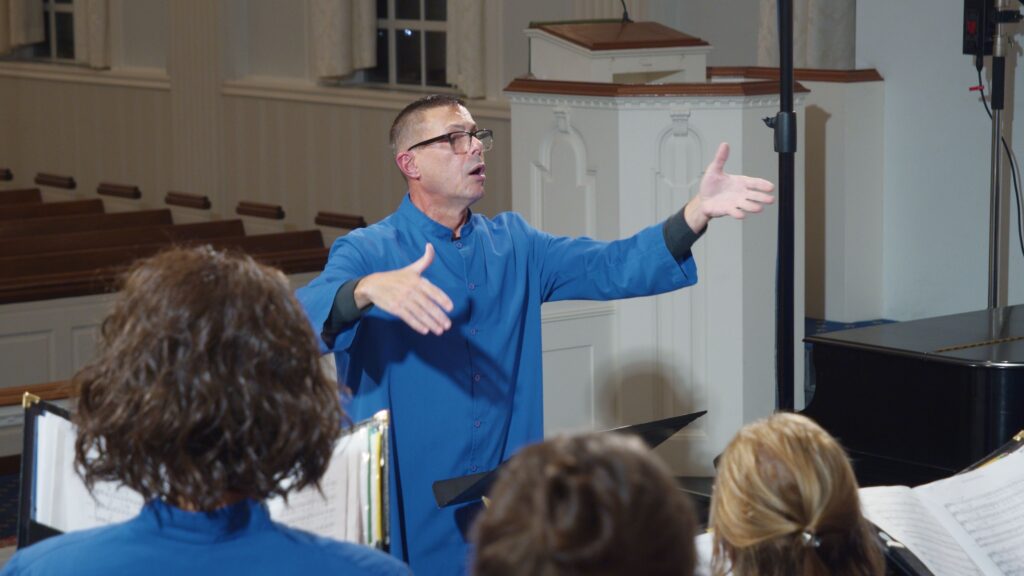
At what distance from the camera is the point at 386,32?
10.1 m

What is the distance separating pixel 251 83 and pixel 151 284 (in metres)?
9.72

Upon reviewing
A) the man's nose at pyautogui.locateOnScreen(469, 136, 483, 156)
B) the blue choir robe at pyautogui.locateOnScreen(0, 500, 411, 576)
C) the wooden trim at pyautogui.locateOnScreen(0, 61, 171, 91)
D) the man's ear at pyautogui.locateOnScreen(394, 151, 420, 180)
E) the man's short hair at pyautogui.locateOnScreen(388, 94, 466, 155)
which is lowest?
the blue choir robe at pyautogui.locateOnScreen(0, 500, 411, 576)

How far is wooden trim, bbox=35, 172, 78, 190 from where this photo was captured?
1213 cm

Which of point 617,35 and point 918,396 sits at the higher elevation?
point 617,35

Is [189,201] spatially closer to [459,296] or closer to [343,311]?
[459,296]

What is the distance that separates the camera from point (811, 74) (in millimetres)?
7422

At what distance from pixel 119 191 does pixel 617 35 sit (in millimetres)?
6681

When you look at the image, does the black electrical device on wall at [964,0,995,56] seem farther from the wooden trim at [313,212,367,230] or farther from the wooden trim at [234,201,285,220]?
the wooden trim at [234,201,285,220]

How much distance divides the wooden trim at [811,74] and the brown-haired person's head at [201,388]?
5703mm

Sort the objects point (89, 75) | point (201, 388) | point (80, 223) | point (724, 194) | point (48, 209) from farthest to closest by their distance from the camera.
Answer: point (89, 75), point (48, 209), point (80, 223), point (724, 194), point (201, 388)

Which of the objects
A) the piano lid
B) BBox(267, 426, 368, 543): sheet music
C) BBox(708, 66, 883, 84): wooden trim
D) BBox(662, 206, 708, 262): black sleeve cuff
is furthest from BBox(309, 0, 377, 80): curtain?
BBox(267, 426, 368, 543): sheet music

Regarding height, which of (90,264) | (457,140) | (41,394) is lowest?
(41,394)

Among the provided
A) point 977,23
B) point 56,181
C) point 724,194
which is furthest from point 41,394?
point 56,181

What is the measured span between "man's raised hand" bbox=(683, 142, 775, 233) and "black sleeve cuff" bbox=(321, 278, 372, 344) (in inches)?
26.0
